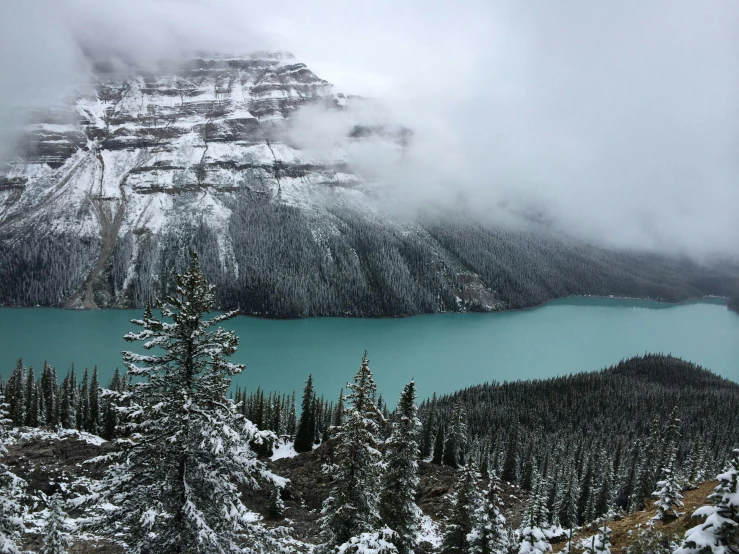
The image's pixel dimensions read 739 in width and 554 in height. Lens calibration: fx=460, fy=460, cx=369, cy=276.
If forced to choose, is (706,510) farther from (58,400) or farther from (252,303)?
(252,303)

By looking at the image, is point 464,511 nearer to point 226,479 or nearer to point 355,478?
point 355,478

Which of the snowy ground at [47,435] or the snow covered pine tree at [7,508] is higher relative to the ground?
the snow covered pine tree at [7,508]

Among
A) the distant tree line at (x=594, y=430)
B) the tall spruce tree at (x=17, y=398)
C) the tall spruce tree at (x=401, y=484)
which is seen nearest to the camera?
the tall spruce tree at (x=401, y=484)

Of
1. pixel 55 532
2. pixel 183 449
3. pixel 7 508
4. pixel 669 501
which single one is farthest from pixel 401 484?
pixel 7 508

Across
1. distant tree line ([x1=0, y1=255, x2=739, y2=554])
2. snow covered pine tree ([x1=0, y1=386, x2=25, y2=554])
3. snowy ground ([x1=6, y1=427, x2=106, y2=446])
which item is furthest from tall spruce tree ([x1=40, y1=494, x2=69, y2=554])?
snowy ground ([x1=6, y1=427, x2=106, y2=446])

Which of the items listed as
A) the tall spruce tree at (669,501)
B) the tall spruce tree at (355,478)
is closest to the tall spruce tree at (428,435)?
the tall spruce tree at (669,501)

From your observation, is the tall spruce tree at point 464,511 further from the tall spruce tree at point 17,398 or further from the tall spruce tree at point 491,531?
the tall spruce tree at point 17,398

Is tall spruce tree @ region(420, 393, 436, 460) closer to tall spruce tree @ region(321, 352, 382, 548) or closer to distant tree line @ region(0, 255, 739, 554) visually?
distant tree line @ region(0, 255, 739, 554)
